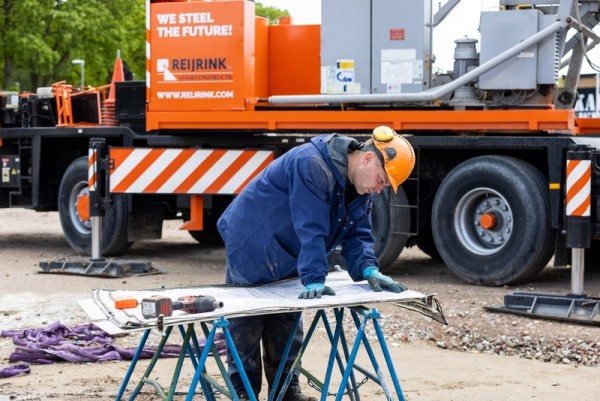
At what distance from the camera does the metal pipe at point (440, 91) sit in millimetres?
11180

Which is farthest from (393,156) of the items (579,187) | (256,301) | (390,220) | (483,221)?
(390,220)

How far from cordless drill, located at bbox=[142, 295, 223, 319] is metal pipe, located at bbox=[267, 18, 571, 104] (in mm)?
6067

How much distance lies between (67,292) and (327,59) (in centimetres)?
352

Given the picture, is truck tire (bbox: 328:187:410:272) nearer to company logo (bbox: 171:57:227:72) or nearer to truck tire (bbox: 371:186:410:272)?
truck tire (bbox: 371:186:410:272)

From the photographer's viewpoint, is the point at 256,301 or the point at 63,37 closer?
the point at 256,301

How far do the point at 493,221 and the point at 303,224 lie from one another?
19.1ft

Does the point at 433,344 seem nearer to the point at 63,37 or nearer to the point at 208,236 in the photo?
the point at 208,236

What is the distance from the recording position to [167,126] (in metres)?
13.1

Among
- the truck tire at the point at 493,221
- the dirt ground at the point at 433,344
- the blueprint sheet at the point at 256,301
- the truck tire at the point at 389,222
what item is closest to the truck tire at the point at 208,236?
the dirt ground at the point at 433,344

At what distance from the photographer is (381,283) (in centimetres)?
633

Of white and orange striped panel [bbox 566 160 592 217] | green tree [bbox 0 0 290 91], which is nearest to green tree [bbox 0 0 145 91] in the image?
green tree [bbox 0 0 290 91]

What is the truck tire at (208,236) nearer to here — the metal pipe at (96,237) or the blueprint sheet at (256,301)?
the metal pipe at (96,237)

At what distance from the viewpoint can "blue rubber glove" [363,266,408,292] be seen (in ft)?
20.6

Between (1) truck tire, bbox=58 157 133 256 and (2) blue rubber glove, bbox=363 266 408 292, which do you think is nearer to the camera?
(2) blue rubber glove, bbox=363 266 408 292
